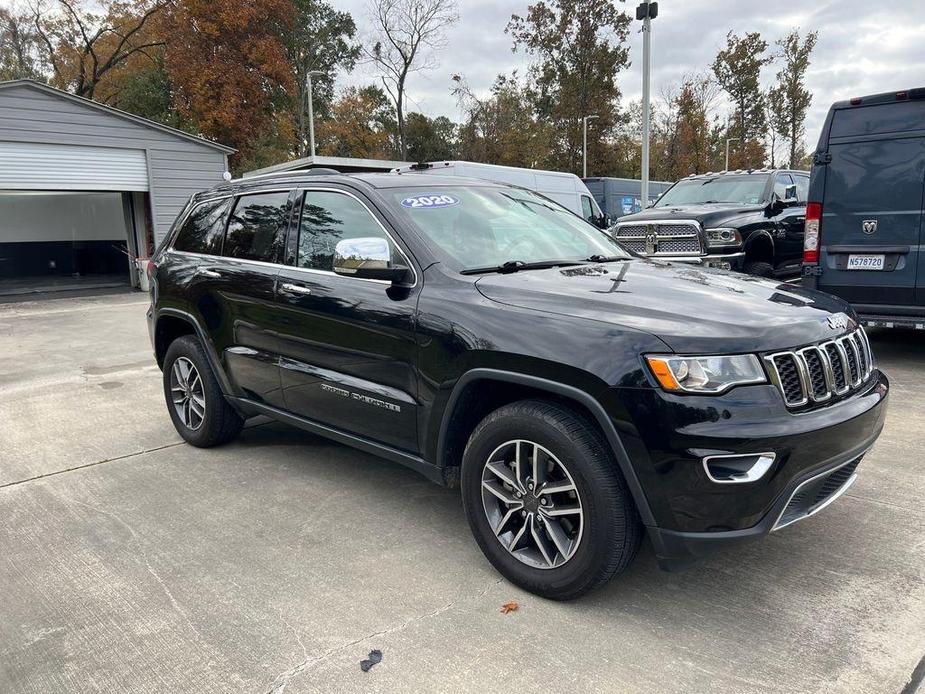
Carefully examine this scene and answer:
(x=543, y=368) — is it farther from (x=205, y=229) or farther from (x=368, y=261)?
(x=205, y=229)

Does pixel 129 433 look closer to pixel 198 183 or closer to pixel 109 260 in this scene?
pixel 198 183

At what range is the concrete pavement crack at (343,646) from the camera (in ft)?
8.08

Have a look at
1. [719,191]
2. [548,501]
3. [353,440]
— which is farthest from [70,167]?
[548,501]

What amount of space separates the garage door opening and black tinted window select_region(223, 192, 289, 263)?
55.7 ft

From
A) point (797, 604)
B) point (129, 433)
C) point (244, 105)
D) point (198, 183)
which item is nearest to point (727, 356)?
point (797, 604)

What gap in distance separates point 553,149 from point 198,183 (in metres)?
30.1

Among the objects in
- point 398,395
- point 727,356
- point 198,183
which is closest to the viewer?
point 727,356

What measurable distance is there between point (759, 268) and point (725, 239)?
79 cm

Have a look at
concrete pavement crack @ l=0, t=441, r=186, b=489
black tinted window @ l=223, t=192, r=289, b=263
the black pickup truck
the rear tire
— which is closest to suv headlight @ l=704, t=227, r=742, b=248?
the black pickup truck

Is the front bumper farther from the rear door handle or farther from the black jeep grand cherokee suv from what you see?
the rear door handle

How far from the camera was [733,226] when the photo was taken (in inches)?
334

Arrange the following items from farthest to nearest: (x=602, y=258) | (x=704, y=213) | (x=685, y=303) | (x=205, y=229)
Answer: (x=704, y=213) < (x=205, y=229) < (x=602, y=258) < (x=685, y=303)

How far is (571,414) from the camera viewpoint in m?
2.75

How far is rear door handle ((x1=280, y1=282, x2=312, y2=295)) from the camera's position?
12.7 feet
